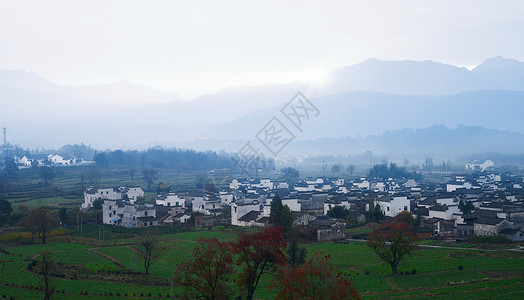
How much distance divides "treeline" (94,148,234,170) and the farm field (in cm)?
6611

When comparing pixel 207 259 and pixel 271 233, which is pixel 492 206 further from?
pixel 207 259

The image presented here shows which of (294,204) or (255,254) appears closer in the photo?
(255,254)

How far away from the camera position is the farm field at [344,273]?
19297mm

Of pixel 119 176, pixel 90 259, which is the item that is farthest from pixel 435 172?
pixel 90 259

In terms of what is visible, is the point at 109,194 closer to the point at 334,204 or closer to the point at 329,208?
the point at 329,208

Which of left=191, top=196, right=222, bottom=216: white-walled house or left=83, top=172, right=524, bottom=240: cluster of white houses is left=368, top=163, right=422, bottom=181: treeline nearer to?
left=83, top=172, right=524, bottom=240: cluster of white houses

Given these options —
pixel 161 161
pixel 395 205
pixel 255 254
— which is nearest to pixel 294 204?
pixel 395 205

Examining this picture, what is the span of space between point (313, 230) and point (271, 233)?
679 inches

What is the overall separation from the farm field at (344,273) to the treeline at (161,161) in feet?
217

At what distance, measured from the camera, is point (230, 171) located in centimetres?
10225

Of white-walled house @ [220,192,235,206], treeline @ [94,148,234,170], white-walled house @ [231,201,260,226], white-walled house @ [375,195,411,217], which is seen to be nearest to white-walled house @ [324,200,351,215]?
white-walled house @ [375,195,411,217]

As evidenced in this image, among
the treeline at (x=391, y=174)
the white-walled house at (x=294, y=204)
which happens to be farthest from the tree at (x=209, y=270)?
the treeline at (x=391, y=174)

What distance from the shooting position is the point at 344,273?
75.4 feet

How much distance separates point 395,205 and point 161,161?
231 feet
